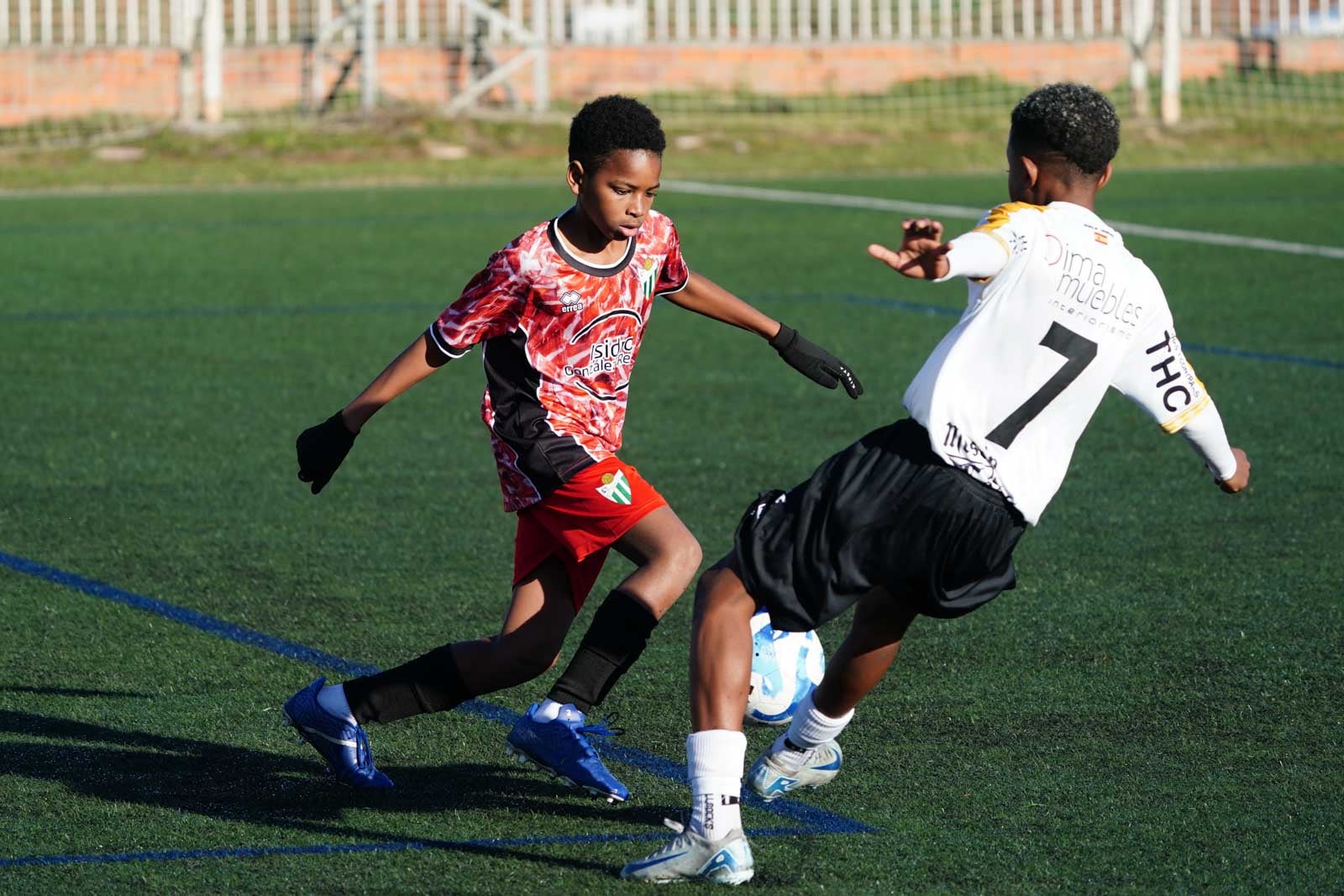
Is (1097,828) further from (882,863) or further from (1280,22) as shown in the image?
(1280,22)

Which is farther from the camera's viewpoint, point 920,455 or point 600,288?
point 600,288

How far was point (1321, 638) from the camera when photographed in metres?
5.66

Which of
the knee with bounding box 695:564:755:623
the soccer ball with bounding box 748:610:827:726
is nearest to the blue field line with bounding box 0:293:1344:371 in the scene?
the soccer ball with bounding box 748:610:827:726

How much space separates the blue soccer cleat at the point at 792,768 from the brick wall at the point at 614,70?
19121 millimetres

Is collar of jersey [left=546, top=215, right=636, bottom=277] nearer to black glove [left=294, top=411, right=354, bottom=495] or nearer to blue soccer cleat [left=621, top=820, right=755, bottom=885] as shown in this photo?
black glove [left=294, top=411, right=354, bottom=495]

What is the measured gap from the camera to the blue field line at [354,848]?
4.07 meters

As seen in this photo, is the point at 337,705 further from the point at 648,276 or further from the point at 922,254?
the point at 922,254

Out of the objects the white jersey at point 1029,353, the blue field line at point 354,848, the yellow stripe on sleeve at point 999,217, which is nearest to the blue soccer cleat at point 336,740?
the blue field line at point 354,848

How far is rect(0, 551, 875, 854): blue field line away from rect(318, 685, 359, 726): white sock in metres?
0.65

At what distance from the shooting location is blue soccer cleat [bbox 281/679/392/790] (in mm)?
4473

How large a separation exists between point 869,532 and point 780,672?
4.22ft

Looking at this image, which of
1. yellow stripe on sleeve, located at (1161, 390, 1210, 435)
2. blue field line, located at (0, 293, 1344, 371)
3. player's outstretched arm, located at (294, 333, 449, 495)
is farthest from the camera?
blue field line, located at (0, 293, 1344, 371)

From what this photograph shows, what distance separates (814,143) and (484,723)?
17.5 m

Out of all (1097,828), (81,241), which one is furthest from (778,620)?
(81,241)
